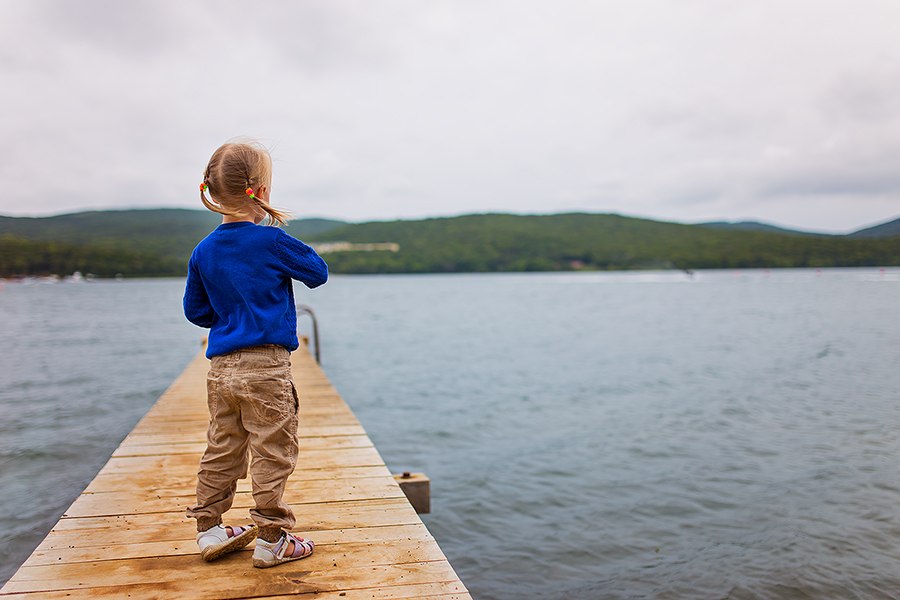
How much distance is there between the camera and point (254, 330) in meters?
3.35

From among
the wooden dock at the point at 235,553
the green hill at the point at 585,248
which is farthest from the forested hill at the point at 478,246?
the wooden dock at the point at 235,553

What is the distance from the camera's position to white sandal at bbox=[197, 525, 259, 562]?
351cm

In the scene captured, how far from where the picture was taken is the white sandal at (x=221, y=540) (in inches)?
138

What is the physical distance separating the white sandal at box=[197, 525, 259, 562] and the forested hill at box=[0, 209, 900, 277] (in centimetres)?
13248

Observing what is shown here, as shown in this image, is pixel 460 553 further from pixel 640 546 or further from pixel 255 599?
pixel 255 599

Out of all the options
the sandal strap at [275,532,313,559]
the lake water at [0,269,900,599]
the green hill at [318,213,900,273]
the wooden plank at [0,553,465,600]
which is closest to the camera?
the wooden plank at [0,553,465,600]

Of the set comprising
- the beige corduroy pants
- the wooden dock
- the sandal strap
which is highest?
the beige corduroy pants

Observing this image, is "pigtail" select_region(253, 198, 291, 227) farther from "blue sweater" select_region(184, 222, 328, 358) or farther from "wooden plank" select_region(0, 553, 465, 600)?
"wooden plank" select_region(0, 553, 465, 600)

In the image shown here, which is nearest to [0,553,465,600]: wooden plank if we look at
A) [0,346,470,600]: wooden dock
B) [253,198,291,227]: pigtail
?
[0,346,470,600]: wooden dock

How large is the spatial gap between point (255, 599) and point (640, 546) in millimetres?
4913

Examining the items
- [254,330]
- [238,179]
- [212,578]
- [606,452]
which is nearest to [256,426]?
[254,330]

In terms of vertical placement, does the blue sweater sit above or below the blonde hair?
below

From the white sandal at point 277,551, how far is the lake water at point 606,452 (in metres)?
2.91

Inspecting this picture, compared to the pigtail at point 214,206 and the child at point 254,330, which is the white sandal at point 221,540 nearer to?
the child at point 254,330
